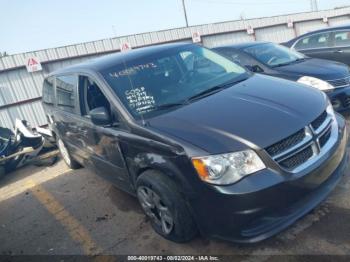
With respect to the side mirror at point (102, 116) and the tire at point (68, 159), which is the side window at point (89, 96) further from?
the tire at point (68, 159)

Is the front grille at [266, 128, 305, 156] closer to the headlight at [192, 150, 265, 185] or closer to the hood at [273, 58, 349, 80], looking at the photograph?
the headlight at [192, 150, 265, 185]

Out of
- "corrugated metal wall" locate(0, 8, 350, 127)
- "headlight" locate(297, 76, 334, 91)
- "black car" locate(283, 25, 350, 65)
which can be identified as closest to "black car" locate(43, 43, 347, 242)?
"headlight" locate(297, 76, 334, 91)

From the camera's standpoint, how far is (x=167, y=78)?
3.66 metres

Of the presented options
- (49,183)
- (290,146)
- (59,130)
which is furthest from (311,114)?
(49,183)

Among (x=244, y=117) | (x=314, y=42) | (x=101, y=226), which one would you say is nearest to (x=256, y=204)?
(x=244, y=117)

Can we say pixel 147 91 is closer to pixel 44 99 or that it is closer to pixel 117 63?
pixel 117 63

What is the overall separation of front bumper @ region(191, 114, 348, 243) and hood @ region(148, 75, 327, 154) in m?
0.30

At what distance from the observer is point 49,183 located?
19.5ft

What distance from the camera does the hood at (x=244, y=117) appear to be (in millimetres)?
2592

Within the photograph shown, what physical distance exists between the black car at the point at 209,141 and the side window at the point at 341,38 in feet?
15.3

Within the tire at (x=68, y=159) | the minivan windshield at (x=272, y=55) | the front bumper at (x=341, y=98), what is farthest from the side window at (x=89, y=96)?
the front bumper at (x=341, y=98)

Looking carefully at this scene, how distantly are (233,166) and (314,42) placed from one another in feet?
22.5

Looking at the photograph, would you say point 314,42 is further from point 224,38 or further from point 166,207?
point 224,38

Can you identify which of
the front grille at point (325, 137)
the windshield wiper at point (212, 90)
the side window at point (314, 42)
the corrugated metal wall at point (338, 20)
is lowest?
the corrugated metal wall at point (338, 20)
